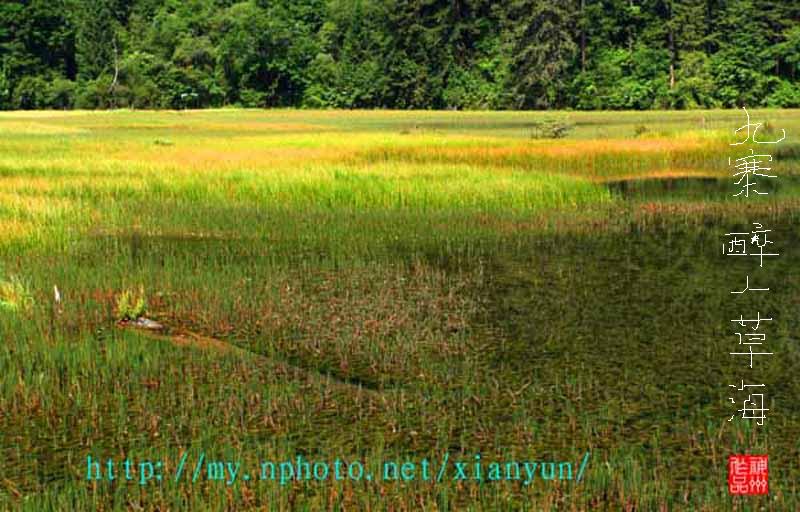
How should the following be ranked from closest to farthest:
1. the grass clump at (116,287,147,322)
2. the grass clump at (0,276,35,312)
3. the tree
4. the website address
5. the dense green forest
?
the website address
the grass clump at (116,287,147,322)
the grass clump at (0,276,35,312)
the dense green forest
the tree

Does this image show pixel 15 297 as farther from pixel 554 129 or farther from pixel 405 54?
pixel 405 54

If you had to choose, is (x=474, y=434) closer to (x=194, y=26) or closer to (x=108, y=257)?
(x=108, y=257)

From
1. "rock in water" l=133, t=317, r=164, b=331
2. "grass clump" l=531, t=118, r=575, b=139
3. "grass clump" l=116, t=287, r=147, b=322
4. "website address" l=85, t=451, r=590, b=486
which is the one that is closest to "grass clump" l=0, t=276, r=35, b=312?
"grass clump" l=116, t=287, r=147, b=322

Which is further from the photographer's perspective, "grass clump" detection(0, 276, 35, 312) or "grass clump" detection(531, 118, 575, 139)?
"grass clump" detection(531, 118, 575, 139)

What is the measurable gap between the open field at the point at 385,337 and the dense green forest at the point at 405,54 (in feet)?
216

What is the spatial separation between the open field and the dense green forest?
216ft

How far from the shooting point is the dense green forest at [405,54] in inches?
3450

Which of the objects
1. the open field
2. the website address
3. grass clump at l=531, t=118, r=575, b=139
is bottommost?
the website address

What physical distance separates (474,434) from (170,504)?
2.86m

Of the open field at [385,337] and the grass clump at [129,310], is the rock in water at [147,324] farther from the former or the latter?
the open field at [385,337]

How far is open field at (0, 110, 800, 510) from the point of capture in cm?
793

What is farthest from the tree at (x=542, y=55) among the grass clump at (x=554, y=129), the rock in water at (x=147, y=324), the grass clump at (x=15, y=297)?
the rock in water at (x=147, y=324)

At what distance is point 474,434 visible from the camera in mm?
8742

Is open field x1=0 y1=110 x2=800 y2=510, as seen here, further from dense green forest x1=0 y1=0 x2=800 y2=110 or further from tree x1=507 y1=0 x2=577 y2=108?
dense green forest x1=0 y1=0 x2=800 y2=110
